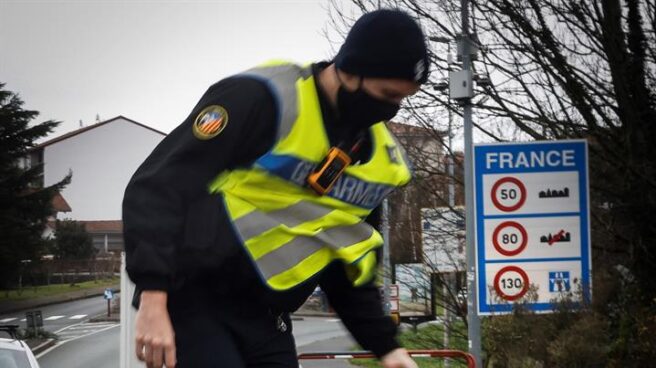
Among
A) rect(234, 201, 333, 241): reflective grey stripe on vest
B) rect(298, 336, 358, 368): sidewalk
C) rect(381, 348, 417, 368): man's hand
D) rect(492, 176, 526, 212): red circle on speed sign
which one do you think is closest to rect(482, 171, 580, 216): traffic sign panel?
rect(492, 176, 526, 212): red circle on speed sign

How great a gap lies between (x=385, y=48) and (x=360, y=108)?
6.8 inches

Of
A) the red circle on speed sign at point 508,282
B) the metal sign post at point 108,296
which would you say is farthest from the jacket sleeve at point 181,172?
the metal sign post at point 108,296

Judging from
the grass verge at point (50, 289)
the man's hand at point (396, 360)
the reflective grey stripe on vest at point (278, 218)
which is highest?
the reflective grey stripe on vest at point (278, 218)

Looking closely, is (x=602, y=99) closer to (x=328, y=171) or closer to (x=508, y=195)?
(x=508, y=195)

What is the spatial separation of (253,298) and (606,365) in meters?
8.89

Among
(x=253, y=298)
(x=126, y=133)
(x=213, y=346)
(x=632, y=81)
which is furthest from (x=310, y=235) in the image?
(x=126, y=133)

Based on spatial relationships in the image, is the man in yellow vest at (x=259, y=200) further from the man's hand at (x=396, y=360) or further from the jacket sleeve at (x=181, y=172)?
the man's hand at (x=396, y=360)

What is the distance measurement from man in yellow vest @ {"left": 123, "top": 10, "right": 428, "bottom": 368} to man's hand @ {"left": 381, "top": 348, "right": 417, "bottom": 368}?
305mm

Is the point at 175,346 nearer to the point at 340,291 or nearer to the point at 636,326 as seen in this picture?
the point at 340,291

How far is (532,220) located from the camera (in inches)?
455

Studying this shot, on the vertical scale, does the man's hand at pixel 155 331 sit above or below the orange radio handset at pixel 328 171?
below

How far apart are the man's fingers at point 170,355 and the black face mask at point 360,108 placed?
2.30 ft

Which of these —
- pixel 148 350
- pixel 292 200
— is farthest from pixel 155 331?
pixel 292 200

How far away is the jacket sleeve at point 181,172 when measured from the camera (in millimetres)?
2213
